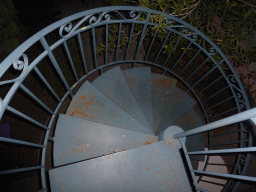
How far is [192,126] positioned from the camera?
3244 millimetres

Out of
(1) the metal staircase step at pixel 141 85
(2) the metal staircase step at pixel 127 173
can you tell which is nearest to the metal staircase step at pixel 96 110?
(1) the metal staircase step at pixel 141 85

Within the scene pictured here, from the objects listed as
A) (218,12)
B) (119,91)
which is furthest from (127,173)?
(218,12)

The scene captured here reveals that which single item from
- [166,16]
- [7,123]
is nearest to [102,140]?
[166,16]

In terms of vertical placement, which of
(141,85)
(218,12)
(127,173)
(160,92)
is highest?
(218,12)

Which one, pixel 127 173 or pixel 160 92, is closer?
pixel 127 173

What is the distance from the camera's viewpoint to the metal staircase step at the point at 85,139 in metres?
1.85

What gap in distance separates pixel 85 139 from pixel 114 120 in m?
0.53

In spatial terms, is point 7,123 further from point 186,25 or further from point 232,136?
point 232,136

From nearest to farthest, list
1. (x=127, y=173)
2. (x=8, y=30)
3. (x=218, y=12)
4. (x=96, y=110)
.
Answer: (x=127, y=173), (x=96, y=110), (x=218, y=12), (x=8, y=30)

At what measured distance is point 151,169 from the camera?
1.65 m

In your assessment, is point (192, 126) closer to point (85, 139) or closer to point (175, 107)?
point (175, 107)

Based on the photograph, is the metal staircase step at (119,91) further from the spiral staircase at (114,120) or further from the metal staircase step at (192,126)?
the metal staircase step at (192,126)

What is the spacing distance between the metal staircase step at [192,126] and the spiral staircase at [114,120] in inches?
0.8

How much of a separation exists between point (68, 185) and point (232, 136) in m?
3.82
